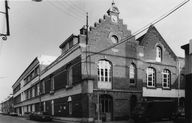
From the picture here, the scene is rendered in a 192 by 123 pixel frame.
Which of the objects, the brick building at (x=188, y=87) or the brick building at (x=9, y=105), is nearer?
the brick building at (x=188, y=87)

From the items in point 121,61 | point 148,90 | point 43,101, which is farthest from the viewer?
point 43,101

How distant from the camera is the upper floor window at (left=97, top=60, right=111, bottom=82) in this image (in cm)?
2744

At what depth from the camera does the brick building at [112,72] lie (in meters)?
26.5

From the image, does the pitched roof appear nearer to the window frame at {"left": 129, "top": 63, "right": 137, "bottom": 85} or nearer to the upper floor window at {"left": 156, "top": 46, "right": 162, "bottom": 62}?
the upper floor window at {"left": 156, "top": 46, "right": 162, "bottom": 62}

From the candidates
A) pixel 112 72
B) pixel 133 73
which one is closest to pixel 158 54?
pixel 133 73

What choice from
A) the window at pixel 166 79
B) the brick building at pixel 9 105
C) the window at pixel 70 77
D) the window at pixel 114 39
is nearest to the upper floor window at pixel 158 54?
the window at pixel 166 79

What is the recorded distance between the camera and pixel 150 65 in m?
31.1

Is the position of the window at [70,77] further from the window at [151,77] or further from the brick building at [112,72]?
the window at [151,77]

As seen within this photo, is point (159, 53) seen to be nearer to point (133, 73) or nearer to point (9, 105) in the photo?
point (133, 73)

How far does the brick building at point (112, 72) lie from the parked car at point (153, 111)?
359 centimetres

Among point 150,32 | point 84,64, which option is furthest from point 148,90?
point 84,64

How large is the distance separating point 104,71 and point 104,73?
23cm

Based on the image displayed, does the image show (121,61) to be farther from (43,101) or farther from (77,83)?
(43,101)

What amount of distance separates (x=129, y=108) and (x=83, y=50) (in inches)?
339
